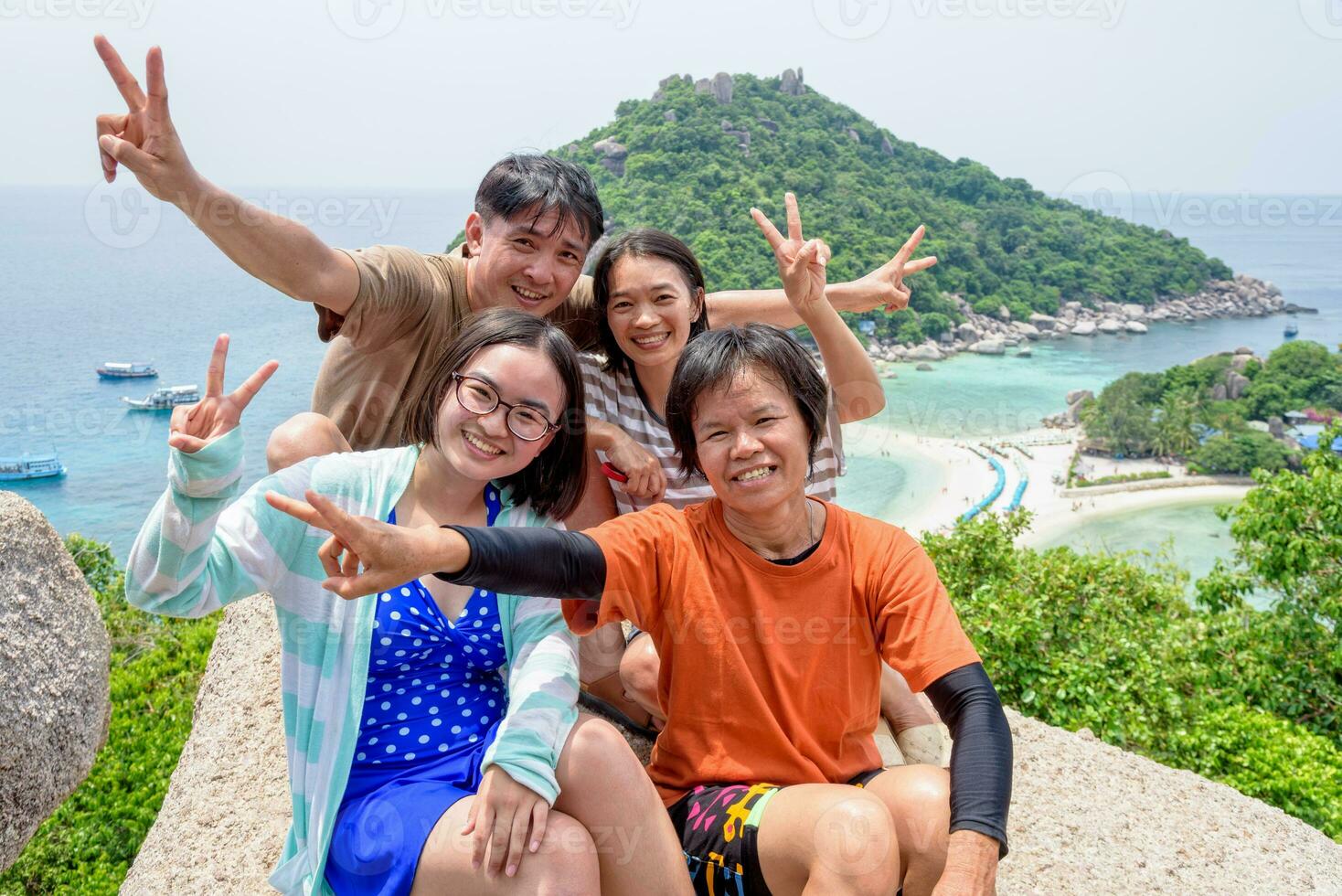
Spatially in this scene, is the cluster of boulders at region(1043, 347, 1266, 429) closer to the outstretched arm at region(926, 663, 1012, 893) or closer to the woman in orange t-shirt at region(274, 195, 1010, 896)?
the woman in orange t-shirt at region(274, 195, 1010, 896)

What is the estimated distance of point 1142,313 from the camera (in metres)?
69.7

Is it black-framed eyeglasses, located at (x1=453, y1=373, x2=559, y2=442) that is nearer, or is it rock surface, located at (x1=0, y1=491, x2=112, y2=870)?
black-framed eyeglasses, located at (x1=453, y1=373, x2=559, y2=442)

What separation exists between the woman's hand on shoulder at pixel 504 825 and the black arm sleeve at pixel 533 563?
35 cm

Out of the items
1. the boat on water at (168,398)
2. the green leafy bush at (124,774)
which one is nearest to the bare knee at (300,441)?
the green leafy bush at (124,774)

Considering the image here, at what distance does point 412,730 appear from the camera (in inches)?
80.0

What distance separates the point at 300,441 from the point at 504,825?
4.44 feet

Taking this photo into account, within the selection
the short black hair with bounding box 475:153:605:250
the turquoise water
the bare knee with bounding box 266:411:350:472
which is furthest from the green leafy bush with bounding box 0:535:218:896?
the turquoise water

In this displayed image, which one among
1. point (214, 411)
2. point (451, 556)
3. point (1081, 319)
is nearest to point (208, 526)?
point (214, 411)

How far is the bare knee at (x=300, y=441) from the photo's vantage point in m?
2.64

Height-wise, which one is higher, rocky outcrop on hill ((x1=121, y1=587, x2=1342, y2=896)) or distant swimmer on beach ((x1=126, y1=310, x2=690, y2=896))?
distant swimmer on beach ((x1=126, y1=310, x2=690, y2=896))

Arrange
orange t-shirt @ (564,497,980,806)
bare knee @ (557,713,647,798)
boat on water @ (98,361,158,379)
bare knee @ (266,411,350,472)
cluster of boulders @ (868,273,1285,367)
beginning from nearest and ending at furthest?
bare knee @ (557,713,647,798)
orange t-shirt @ (564,497,980,806)
bare knee @ (266,411,350,472)
boat on water @ (98,361,158,379)
cluster of boulders @ (868,273,1285,367)

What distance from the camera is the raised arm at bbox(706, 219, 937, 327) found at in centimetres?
357

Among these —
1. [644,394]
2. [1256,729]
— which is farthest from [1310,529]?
[644,394]

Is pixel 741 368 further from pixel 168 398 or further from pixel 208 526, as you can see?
pixel 168 398
